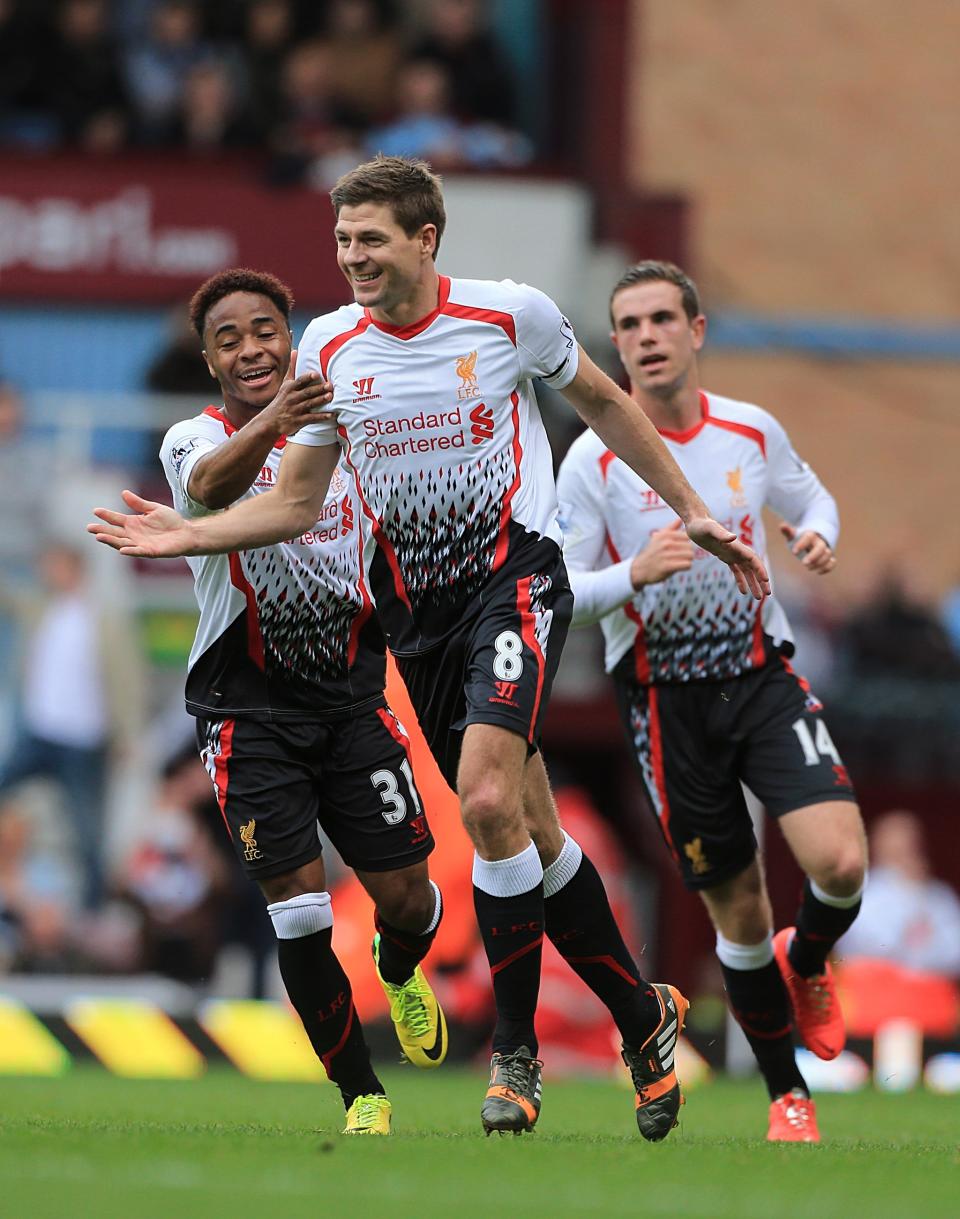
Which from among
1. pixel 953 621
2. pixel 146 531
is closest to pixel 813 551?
pixel 146 531

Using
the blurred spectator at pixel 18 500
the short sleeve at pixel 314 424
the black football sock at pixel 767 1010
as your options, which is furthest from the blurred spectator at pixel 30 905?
the short sleeve at pixel 314 424

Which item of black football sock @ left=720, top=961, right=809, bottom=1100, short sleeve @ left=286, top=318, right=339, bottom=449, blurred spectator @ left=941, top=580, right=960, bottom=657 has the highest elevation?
short sleeve @ left=286, top=318, right=339, bottom=449

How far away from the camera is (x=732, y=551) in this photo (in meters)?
7.36

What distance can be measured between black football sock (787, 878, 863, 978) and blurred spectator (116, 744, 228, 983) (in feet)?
22.6

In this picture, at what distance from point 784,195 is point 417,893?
730 inches

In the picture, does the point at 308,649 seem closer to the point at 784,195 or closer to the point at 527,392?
the point at 527,392

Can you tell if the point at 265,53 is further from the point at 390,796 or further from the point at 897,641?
the point at 390,796

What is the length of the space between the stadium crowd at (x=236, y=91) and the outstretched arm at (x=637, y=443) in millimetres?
11709

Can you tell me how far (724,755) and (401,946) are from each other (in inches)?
55.0

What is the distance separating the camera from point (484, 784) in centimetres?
689

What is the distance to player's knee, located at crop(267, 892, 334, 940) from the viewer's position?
762 centimetres

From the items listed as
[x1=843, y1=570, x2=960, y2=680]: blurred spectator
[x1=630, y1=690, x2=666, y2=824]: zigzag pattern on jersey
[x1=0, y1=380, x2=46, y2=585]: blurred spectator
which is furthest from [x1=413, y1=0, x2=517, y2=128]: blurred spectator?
[x1=630, y1=690, x2=666, y2=824]: zigzag pattern on jersey

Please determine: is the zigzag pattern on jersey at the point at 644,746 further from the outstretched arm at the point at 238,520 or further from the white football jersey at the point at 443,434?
the outstretched arm at the point at 238,520

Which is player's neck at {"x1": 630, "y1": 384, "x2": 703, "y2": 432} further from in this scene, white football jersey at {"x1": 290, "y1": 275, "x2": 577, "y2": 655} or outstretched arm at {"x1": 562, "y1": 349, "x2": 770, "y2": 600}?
white football jersey at {"x1": 290, "y1": 275, "x2": 577, "y2": 655}
